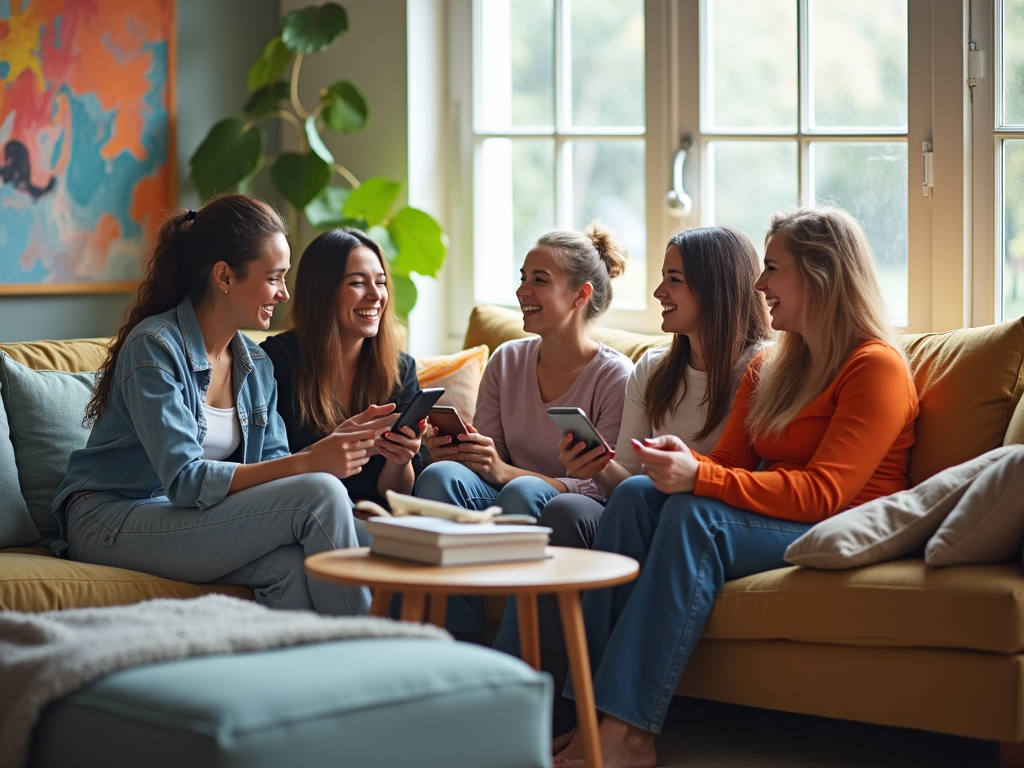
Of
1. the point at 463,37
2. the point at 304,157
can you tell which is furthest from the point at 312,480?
the point at 463,37

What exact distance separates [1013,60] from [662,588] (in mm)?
1743

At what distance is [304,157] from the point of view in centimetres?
418

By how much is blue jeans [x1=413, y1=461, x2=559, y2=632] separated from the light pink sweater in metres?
0.20

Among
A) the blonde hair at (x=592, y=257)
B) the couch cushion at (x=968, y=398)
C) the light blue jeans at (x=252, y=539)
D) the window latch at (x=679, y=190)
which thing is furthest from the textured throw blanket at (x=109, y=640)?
the window latch at (x=679, y=190)

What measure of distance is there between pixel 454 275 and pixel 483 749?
2995mm

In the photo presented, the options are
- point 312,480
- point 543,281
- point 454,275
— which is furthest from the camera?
point 454,275

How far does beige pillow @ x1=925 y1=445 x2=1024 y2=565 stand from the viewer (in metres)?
2.17

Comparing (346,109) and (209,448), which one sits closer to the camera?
(209,448)

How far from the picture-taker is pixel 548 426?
3.13 m

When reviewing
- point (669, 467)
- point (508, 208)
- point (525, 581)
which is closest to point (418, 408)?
point (669, 467)

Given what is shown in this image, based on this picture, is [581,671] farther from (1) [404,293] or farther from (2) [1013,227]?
(1) [404,293]

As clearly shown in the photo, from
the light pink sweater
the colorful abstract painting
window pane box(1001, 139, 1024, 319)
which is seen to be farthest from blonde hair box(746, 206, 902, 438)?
the colorful abstract painting

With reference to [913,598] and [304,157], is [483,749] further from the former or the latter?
[304,157]

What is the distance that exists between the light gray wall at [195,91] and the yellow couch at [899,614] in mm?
1288
